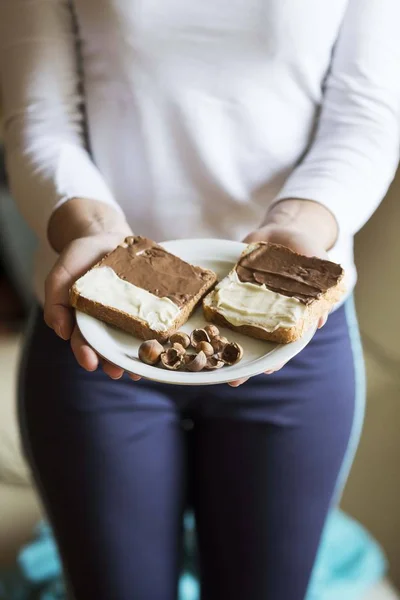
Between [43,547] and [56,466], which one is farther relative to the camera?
[43,547]

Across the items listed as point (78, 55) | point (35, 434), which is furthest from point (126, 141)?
point (35, 434)

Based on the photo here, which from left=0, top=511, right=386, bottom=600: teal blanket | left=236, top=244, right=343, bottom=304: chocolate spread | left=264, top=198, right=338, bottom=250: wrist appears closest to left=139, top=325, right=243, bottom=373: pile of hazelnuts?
left=236, top=244, right=343, bottom=304: chocolate spread

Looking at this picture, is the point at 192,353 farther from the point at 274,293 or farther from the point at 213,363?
the point at 274,293

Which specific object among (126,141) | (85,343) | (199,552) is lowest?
(199,552)

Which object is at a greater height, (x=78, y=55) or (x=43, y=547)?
(x=78, y=55)

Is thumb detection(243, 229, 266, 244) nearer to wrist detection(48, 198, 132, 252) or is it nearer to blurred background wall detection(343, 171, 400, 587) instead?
wrist detection(48, 198, 132, 252)

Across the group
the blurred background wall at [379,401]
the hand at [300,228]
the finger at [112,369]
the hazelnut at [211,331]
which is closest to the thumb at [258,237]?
the hand at [300,228]

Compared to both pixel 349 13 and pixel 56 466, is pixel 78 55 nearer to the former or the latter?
pixel 349 13
